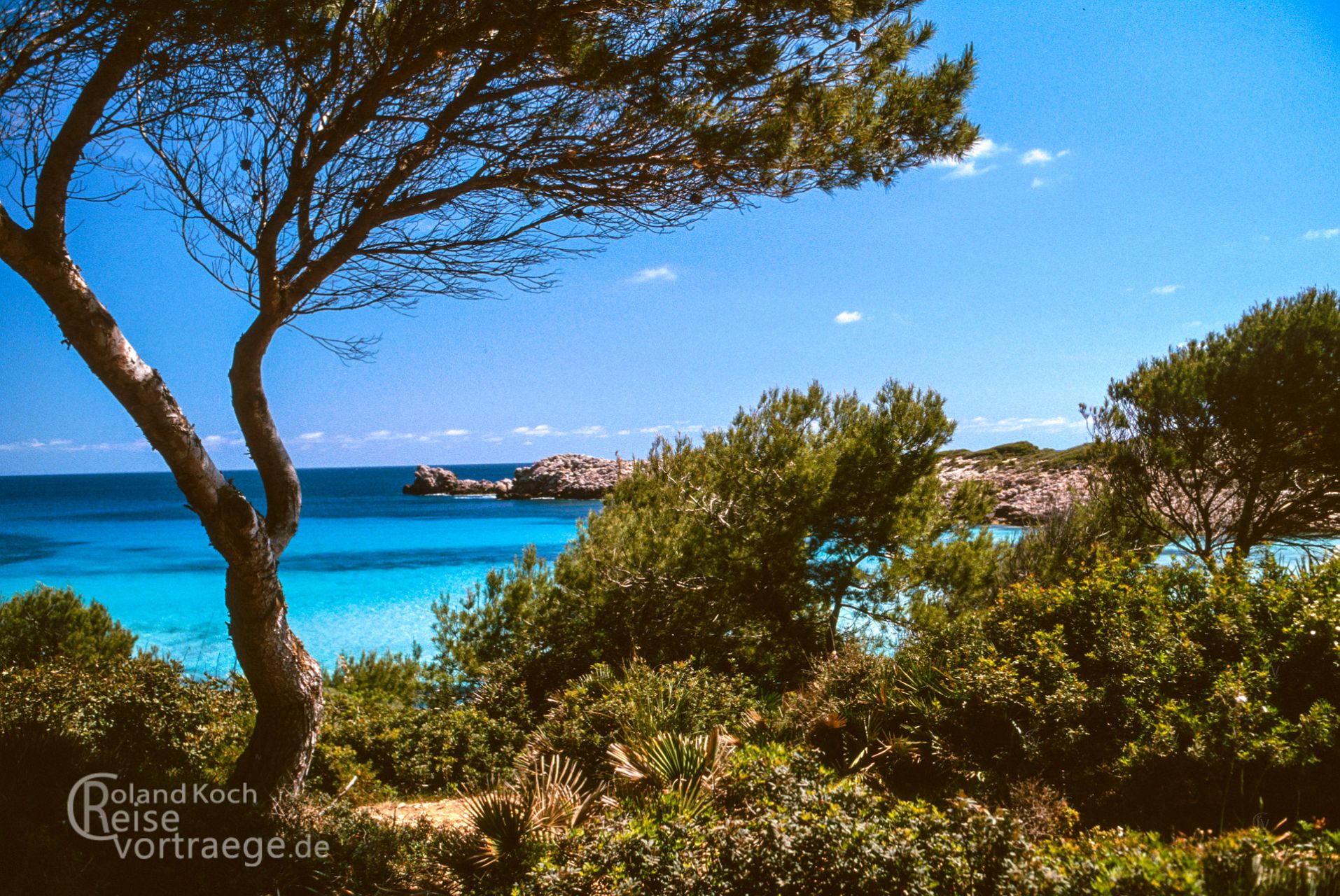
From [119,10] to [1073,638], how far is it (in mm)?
9561

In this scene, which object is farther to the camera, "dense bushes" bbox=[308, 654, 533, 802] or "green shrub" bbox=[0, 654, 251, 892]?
"dense bushes" bbox=[308, 654, 533, 802]

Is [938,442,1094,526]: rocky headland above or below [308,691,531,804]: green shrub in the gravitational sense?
above

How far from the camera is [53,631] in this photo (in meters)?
10.6

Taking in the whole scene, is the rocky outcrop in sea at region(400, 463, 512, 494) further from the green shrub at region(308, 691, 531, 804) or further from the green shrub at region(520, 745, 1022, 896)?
the green shrub at region(520, 745, 1022, 896)

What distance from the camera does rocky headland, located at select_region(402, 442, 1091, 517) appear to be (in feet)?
51.6

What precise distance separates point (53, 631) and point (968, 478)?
657 inches

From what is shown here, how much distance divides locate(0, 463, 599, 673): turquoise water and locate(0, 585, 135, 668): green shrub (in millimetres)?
2888

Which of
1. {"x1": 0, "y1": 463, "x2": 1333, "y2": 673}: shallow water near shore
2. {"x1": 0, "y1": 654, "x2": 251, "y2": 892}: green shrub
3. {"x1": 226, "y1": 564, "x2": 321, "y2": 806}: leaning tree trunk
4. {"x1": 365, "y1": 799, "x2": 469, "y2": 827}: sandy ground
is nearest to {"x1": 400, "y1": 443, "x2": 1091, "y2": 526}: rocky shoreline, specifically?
{"x1": 0, "y1": 463, "x2": 1333, "y2": 673}: shallow water near shore

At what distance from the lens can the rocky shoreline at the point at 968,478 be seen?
51.9 ft

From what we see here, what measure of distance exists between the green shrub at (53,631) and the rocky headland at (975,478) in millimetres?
8981

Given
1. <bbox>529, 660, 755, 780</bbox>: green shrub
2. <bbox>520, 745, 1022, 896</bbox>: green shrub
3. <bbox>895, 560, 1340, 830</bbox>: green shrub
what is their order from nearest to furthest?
<bbox>520, 745, 1022, 896</bbox>: green shrub → <bbox>895, 560, 1340, 830</bbox>: green shrub → <bbox>529, 660, 755, 780</bbox>: green shrub

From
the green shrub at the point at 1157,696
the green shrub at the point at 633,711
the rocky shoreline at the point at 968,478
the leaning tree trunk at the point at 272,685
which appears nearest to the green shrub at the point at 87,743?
the leaning tree trunk at the point at 272,685

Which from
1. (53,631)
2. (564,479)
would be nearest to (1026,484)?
(53,631)

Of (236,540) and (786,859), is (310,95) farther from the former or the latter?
(786,859)
